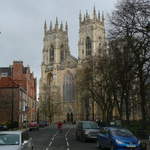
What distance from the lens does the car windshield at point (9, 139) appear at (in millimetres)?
16797

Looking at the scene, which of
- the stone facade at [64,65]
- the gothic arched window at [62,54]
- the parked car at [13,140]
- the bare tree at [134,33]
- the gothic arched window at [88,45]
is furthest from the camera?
the gothic arched window at [62,54]

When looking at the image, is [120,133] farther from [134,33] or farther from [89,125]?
[89,125]

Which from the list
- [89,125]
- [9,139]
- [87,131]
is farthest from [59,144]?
[9,139]

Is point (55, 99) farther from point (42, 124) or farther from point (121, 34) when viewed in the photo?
point (121, 34)

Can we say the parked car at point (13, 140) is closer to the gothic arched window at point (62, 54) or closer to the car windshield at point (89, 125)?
the car windshield at point (89, 125)

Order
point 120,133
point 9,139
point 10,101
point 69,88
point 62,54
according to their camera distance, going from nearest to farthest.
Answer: point 9,139 → point 120,133 → point 10,101 → point 69,88 → point 62,54

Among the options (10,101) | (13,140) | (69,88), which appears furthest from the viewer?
(69,88)

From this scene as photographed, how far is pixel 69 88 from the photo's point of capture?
440ft

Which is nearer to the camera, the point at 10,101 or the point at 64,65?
the point at 10,101

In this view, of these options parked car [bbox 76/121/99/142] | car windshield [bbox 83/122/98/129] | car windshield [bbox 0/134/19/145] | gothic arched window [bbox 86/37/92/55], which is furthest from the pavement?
gothic arched window [bbox 86/37/92/55]

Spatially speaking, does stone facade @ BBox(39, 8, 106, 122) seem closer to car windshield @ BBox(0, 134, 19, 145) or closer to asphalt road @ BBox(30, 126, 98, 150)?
asphalt road @ BBox(30, 126, 98, 150)

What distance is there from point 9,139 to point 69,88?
117017 mm

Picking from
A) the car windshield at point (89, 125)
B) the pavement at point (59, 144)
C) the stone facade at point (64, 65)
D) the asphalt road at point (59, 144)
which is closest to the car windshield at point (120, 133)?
the pavement at point (59, 144)

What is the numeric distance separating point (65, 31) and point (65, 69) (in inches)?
803
